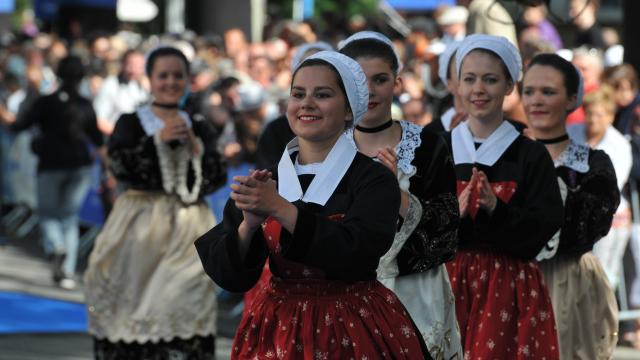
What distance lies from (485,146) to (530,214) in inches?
14.6

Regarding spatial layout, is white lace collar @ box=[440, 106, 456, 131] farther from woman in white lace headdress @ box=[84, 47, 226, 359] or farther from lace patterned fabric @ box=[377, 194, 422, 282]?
woman in white lace headdress @ box=[84, 47, 226, 359]

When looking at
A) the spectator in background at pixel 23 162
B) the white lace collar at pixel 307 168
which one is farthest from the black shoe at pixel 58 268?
the white lace collar at pixel 307 168

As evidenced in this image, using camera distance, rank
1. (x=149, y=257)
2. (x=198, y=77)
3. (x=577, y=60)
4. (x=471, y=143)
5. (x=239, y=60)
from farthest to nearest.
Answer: (x=239, y=60) → (x=198, y=77) → (x=577, y=60) → (x=149, y=257) → (x=471, y=143)

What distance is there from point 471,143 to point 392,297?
5.26ft

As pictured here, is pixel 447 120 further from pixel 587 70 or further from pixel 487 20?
pixel 587 70

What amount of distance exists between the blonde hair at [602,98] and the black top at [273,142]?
7.76 ft

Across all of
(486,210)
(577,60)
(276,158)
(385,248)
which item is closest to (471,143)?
(486,210)

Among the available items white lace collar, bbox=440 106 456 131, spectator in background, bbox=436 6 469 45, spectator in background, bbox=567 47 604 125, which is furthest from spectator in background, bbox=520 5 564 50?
white lace collar, bbox=440 106 456 131

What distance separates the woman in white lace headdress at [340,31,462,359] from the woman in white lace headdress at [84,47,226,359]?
2460 millimetres

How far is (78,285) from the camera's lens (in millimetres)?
12297

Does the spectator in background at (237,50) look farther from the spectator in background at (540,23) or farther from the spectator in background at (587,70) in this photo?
the spectator in background at (587,70)

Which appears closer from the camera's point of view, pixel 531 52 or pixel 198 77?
pixel 531 52

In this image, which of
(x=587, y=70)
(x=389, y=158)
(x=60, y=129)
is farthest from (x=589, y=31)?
(x=389, y=158)

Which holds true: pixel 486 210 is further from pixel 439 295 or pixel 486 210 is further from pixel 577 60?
pixel 577 60
